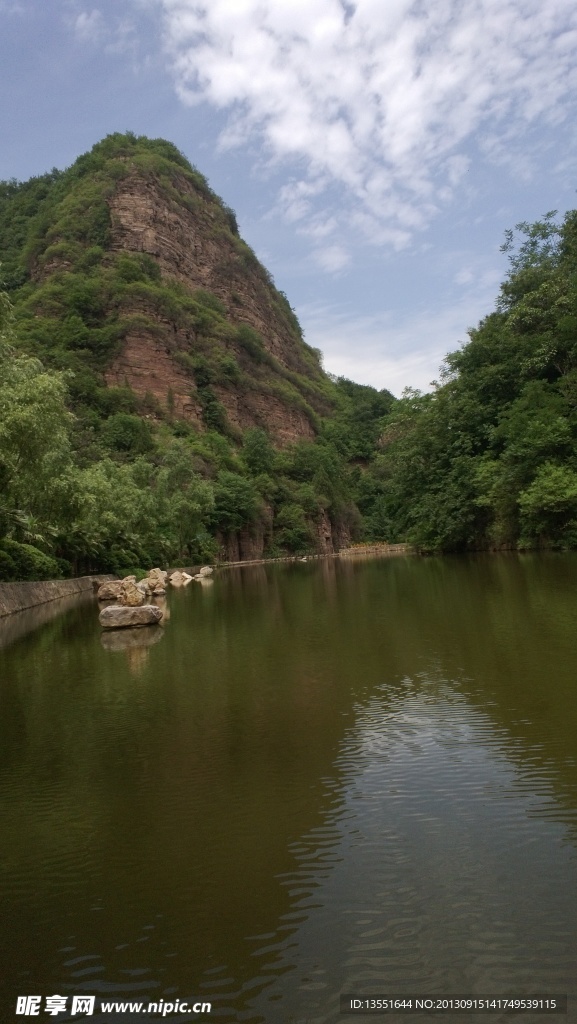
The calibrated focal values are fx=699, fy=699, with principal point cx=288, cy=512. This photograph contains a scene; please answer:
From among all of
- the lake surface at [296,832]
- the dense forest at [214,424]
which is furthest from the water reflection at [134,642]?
the dense forest at [214,424]

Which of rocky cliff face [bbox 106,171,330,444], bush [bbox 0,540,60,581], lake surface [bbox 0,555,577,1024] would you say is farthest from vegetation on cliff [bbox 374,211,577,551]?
rocky cliff face [bbox 106,171,330,444]

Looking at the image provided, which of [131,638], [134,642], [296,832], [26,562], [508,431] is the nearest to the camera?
[296,832]

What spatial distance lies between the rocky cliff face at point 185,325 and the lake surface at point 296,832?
2776 inches

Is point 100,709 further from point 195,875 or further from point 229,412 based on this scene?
point 229,412

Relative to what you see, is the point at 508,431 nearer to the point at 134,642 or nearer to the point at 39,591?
the point at 39,591

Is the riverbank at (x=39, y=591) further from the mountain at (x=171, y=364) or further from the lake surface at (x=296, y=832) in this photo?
the lake surface at (x=296, y=832)

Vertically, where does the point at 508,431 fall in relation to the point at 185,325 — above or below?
below

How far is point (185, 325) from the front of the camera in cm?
8550

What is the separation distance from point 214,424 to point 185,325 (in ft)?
44.5

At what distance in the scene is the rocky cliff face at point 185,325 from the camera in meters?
77.2

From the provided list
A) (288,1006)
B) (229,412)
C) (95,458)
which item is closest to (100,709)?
(288,1006)

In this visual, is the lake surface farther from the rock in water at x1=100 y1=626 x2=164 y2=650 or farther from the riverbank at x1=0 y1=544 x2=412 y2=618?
the riverbank at x1=0 y1=544 x2=412 y2=618

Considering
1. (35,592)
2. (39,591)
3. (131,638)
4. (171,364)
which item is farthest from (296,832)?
(171,364)

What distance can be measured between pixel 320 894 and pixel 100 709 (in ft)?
15.6
